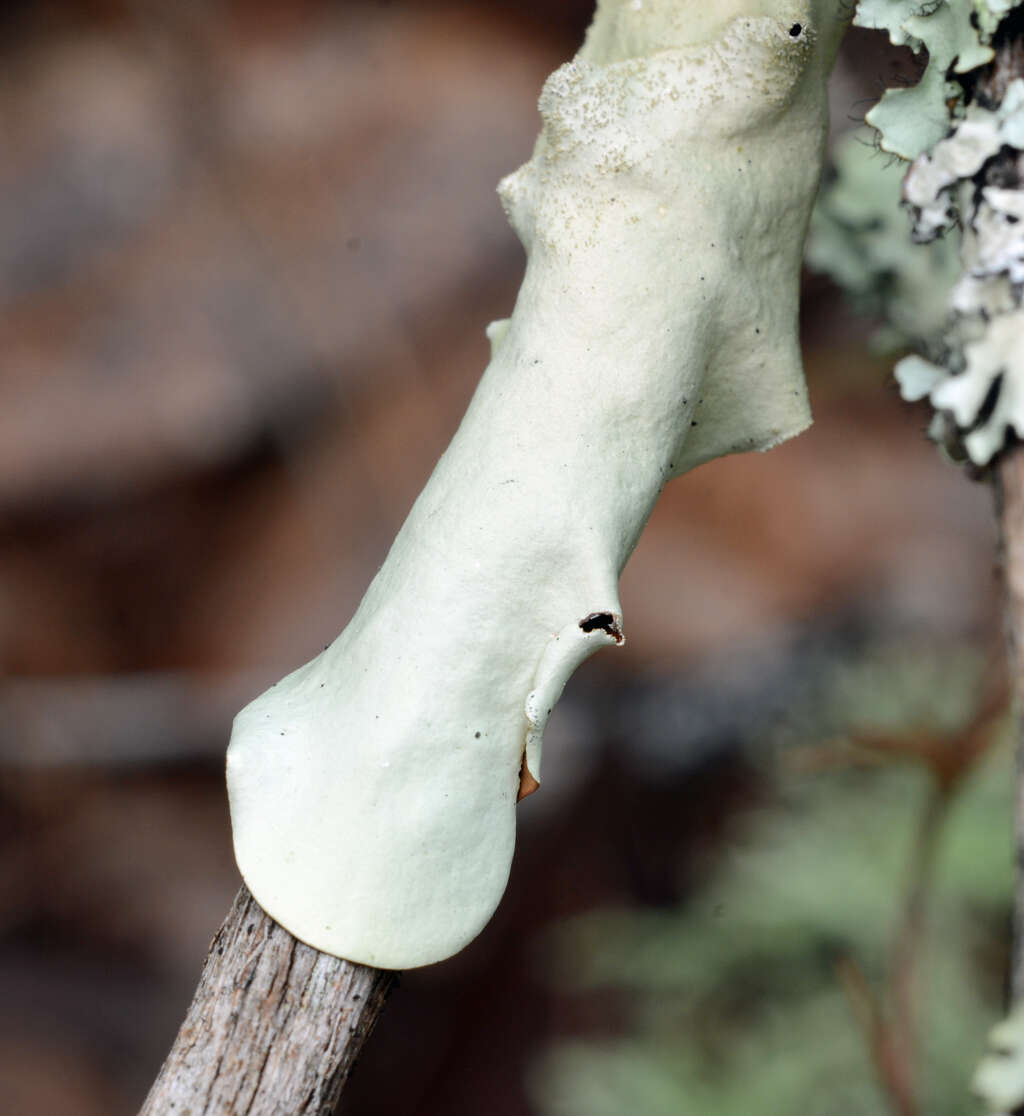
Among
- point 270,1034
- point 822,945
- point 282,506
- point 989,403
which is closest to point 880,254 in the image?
point 989,403

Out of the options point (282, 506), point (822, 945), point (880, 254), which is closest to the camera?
point (880, 254)

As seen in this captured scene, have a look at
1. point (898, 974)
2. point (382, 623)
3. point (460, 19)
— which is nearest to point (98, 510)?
point (460, 19)

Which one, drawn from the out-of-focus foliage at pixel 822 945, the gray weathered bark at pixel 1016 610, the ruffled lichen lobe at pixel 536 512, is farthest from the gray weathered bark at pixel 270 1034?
the out-of-focus foliage at pixel 822 945

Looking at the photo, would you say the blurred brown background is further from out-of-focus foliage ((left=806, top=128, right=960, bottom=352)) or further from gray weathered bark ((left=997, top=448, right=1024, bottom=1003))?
gray weathered bark ((left=997, top=448, right=1024, bottom=1003))

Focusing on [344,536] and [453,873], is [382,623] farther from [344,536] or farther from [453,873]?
[344,536]

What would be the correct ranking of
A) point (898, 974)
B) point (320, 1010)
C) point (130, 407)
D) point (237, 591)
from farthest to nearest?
point (237, 591) → point (130, 407) → point (898, 974) → point (320, 1010)

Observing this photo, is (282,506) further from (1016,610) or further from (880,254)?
(1016,610)

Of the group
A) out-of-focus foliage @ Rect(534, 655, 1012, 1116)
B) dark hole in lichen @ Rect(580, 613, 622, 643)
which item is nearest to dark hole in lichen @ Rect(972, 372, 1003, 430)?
dark hole in lichen @ Rect(580, 613, 622, 643)
